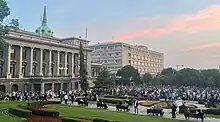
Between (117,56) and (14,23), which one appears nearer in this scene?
(14,23)

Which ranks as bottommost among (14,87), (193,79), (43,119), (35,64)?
(43,119)

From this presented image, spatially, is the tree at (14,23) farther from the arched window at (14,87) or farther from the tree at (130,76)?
the tree at (130,76)

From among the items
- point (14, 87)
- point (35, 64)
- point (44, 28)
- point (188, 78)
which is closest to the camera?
point (14, 87)

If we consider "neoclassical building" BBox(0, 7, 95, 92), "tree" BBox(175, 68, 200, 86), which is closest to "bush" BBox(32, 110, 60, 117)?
"neoclassical building" BBox(0, 7, 95, 92)

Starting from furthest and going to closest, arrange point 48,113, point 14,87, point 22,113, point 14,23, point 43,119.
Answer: point 14,87
point 14,23
point 22,113
point 48,113
point 43,119

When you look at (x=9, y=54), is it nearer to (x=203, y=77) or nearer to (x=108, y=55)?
(x=203, y=77)

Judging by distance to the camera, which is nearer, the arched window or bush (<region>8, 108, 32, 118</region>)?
bush (<region>8, 108, 32, 118</region>)

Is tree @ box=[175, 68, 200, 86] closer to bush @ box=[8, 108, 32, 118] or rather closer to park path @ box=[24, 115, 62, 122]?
bush @ box=[8, 108, 32, 118]

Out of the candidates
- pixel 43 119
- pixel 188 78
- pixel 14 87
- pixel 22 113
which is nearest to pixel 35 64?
pixel 14 87

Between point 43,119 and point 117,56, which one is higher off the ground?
point 117,56

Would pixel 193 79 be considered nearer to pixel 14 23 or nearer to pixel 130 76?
pixel 130 76

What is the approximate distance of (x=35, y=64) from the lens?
271 feet

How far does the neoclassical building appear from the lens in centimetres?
7106

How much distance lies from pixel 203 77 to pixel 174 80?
1235cm
